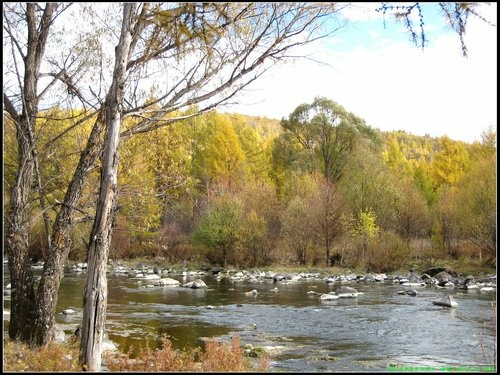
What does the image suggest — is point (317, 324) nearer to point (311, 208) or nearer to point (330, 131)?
point (311, 208)

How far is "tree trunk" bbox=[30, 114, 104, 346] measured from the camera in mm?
7859

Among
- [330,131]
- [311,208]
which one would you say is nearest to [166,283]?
[311,208]

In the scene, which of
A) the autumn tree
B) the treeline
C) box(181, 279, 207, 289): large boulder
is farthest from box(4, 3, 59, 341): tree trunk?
the autumn tree

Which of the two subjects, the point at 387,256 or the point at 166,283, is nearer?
the point at 166,283

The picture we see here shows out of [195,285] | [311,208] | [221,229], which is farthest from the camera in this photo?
[311,208]

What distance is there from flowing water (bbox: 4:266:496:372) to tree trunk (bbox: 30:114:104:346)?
8.70 feet

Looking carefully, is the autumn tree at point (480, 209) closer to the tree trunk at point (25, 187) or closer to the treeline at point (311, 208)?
the treeline at point (311, 208)

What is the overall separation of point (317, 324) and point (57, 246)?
7.85m

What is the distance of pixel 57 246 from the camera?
26.2 feet

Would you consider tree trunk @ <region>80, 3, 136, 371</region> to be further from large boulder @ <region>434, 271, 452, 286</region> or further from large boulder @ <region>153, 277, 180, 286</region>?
large boulder @ <region>434, 271, 452, 286</region>

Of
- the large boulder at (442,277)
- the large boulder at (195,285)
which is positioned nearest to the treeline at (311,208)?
the large boulder at (442,277)

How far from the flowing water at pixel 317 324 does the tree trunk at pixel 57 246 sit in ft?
8.70

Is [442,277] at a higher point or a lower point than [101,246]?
lower

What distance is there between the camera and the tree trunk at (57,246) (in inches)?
309
